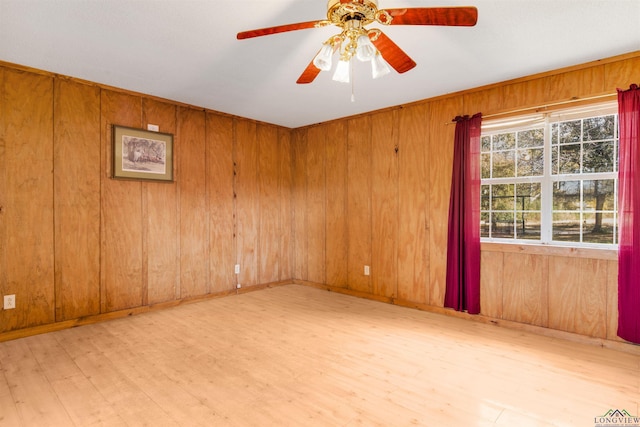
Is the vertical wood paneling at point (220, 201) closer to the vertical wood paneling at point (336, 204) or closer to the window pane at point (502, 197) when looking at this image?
the vertical wood paneling at point (336, 204)

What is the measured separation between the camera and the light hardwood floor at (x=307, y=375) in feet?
6.45

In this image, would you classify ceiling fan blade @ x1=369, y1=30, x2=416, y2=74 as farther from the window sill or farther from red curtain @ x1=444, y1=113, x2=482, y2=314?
the window sill

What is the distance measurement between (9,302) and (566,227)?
5.35m

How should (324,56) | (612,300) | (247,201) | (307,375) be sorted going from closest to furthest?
(324,56)
(307,375)
(612,300)
(247,201)

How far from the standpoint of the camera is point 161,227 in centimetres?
413

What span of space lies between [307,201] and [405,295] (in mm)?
2196

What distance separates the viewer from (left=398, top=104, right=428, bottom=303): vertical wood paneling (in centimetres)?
409

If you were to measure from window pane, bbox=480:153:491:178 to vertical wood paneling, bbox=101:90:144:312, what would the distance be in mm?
4035

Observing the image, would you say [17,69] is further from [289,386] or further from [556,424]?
[556,424]

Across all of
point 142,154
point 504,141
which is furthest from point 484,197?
point 142,154

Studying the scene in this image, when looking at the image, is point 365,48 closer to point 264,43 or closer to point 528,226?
point 264,43

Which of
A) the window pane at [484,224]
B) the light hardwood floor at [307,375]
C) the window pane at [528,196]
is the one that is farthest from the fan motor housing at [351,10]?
the window pane at [484,224]

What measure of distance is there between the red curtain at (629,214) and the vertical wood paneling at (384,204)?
2.20 metres

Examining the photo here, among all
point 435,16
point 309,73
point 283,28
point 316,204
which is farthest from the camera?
point 316,204
